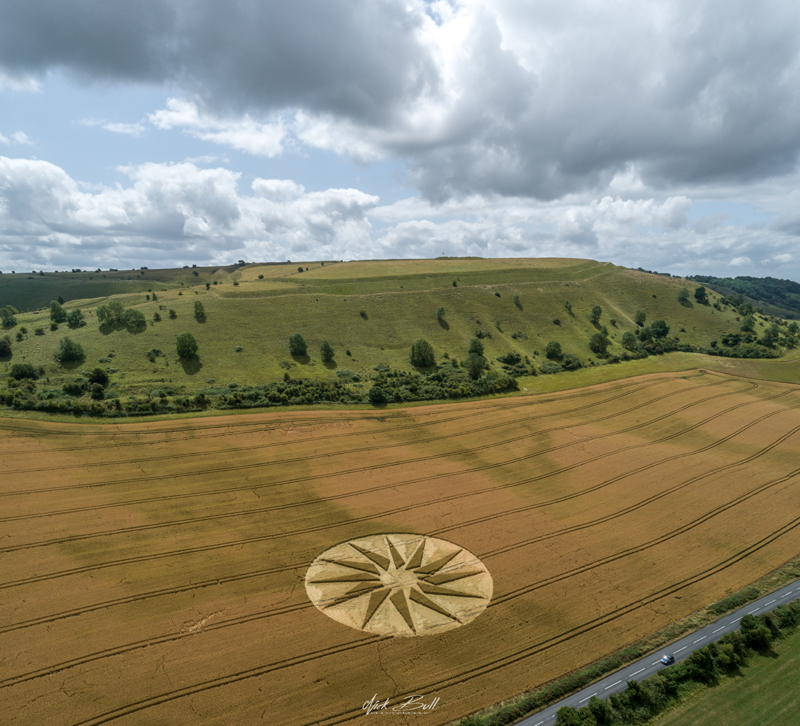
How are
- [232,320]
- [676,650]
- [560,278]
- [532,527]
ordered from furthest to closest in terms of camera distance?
[560,278] → [232,320] → [532,527] → [676,650]

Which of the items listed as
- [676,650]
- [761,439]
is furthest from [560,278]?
[676,650]

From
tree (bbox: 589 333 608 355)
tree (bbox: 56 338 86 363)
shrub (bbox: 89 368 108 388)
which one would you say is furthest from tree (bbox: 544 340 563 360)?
tree (bbox: 56 338 86 363)

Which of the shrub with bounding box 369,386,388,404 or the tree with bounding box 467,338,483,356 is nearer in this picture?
the shrub with bounding box 369,386,388,404

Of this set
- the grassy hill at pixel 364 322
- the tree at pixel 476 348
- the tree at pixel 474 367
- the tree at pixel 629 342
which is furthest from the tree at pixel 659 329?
the tree at pixel 474 367

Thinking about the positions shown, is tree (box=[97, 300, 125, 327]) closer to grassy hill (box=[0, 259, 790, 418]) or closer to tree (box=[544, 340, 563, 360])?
grassy hill (box=[0, 259, 790, 418])

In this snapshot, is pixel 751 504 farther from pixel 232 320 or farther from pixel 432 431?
pixel 232 320

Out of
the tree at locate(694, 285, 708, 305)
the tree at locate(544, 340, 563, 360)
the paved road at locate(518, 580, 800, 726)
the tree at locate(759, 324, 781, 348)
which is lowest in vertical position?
the paved road at locate(518, 580, 800, 726)

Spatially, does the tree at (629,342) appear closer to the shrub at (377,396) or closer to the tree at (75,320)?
the shrub at (377,396)
